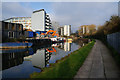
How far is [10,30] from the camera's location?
31.0 metres

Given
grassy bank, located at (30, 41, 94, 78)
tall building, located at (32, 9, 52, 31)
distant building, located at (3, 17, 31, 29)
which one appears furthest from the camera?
distant building, located at (3, 17, 31, 29)

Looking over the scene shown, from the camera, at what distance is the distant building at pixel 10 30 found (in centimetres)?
2872

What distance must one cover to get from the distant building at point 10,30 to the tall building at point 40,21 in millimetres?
36279

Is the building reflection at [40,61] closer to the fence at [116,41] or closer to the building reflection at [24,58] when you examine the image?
the building reflection at [24,58]

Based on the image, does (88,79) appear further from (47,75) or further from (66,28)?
(66,28)

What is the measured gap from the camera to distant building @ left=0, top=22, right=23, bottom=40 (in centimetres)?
2872

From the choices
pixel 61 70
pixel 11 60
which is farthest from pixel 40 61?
pixel 61 70

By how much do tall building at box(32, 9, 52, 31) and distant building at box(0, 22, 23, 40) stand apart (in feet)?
119

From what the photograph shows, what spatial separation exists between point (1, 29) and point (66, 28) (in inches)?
6490

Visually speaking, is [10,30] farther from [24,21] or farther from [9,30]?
[24,21]

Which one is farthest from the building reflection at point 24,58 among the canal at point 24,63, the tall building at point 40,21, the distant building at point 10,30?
the tall building at point 40,21

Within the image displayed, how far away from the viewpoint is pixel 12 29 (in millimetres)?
31844

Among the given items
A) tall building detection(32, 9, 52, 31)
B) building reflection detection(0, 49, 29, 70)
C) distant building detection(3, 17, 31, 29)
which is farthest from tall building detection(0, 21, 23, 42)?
distant building detection(3, 17, 31, 29)

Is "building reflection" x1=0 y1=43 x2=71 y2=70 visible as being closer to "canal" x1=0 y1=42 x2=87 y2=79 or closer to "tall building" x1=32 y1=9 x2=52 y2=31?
"canal" x1=0 y1=42 x2=87 y2=79
